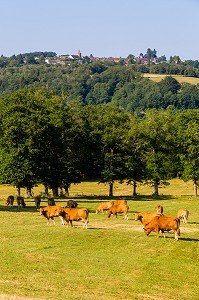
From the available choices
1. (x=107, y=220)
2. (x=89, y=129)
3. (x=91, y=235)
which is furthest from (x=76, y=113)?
(x=91, y=235)

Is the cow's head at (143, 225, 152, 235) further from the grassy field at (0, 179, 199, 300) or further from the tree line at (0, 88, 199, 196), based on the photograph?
the tree line at (0, 88, 199, 196)

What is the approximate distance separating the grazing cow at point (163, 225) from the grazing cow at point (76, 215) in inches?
170

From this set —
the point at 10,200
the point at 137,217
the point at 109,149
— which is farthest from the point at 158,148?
the point at 137,217

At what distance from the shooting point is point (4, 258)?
2598 centimetres

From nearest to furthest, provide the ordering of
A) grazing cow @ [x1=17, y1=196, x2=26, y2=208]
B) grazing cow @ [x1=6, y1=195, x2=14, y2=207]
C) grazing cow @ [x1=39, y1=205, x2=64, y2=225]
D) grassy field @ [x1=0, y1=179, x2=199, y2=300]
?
grassy field @ [x1=0, y1=179, x2=199, y2=300] → grazing cow @ [x1=39, y1=205, x2=64, y2=225] → grazing cow @ [x1=17, y1=196, x2=26, y2=208] → grazing cow @ [x1=6, y1=195, x2=14, y2=207]

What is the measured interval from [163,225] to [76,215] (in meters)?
6.10

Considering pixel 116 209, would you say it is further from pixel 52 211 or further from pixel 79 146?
pixel 79 146

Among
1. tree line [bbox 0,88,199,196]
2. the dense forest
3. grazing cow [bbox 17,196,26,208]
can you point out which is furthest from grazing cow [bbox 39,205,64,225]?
the dense forest

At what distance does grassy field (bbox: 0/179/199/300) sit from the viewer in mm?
21594

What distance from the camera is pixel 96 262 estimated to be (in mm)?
A: 25906

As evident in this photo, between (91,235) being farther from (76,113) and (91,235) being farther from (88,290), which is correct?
(76,113)

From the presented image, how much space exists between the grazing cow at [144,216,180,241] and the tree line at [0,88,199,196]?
26.7 m

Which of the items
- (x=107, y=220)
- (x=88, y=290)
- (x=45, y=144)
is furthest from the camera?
(x=45, y=144)

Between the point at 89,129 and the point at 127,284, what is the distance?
52256mm
